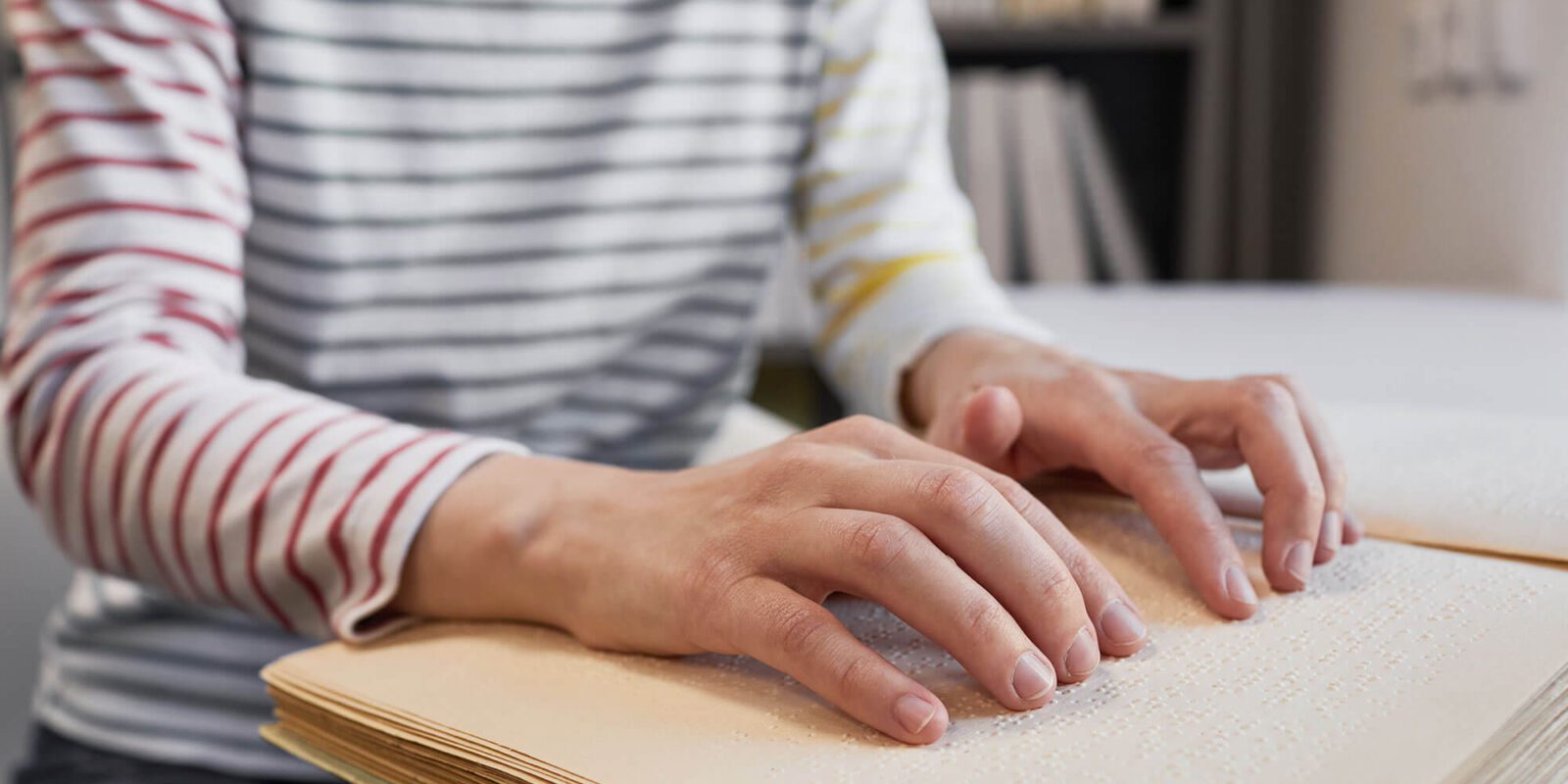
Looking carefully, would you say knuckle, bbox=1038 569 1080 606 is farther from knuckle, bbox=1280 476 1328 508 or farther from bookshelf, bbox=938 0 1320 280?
bookshelf, bbox=938 0 1320 280

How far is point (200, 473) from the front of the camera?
50cm

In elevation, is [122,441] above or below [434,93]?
below

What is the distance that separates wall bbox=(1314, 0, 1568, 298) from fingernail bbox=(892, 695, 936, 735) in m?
1.04

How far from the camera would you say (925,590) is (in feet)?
1.17

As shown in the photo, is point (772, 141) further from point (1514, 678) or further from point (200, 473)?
point (1514, 678)

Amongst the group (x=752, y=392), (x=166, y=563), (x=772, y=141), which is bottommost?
(x=752, y=392)

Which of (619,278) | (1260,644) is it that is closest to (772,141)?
(619,278)

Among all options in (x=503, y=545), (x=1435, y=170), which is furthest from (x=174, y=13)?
(x=1435, y=170)

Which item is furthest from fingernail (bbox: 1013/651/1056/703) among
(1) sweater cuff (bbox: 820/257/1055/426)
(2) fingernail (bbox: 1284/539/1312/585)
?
(1) sweater cuff (bbox: 820/257/1055/426)

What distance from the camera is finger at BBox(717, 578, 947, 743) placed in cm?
33

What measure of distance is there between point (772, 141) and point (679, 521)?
448 mm

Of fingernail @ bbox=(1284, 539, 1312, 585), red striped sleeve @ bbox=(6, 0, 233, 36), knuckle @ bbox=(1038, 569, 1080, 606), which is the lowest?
fingernail @ bbox=(1284, 539, 1312, 585)

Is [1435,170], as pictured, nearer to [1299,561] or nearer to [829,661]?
[1299,561]

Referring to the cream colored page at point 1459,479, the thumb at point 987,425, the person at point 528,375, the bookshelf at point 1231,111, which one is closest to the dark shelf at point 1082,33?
the bookshelf at point 1231,111
